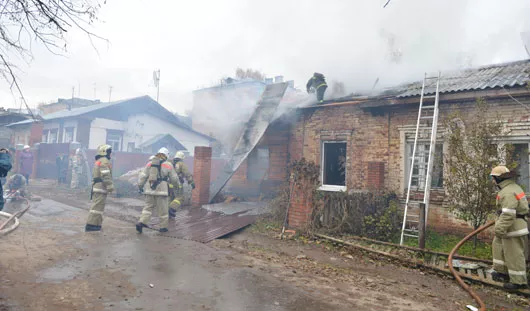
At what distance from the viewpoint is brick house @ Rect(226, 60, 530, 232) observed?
269 inches

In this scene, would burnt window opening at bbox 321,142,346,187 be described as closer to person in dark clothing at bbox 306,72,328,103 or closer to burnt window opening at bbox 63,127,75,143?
person in dark clothing at bbox 306,72,328,103

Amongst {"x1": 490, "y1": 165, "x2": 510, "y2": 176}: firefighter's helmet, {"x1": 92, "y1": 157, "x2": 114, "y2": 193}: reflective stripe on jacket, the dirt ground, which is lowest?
the dirt ground

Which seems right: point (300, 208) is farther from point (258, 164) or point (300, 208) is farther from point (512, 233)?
point (258, 164)

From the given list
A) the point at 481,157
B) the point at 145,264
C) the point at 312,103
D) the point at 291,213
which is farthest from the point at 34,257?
the point at 312,103

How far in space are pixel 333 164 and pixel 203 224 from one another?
4.63m

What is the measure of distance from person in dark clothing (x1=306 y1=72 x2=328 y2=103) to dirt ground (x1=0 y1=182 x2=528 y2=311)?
5.53 metres

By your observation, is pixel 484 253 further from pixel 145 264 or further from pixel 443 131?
pixel 145 264

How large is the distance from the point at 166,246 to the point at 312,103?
6.42m

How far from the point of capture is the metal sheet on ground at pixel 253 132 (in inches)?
413

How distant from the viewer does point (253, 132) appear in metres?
10.9

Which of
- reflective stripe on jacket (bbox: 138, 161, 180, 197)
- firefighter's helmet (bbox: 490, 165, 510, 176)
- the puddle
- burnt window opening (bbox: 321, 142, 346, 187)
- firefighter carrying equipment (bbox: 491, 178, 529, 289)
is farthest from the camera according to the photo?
burnt window opening (bbox: 321, 142, 346, 187)

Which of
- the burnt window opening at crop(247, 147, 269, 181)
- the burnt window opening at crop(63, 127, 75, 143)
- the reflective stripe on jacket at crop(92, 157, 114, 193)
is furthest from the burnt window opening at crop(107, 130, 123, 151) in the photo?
the reflective stripe on jacket at crop(92, 157, 114, 193)

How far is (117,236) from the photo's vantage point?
652 centimetres

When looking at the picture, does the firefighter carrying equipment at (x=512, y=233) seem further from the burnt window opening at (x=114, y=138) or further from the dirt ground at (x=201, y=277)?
the burnt window opening at (x=114, y=138)
